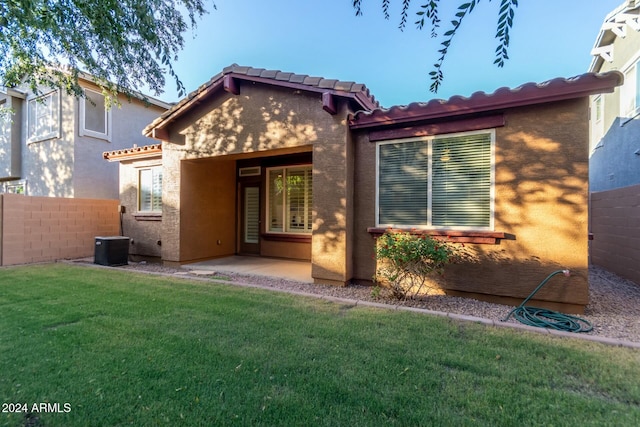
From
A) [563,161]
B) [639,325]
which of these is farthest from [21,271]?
[639,325]

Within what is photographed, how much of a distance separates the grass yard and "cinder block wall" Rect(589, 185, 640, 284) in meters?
4.80

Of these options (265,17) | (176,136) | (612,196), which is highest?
(265,17)

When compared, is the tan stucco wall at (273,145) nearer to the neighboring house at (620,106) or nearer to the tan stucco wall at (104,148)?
the tan stucco wall at (104,148)

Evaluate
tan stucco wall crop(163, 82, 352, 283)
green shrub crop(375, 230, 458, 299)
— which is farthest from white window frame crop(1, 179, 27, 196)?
green shrub crop(375, 230, 458, 299)

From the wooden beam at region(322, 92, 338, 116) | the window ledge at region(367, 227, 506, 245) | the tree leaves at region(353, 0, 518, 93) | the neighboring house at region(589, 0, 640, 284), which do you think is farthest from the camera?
the neighboring house at region(589, 0, 640, 284)

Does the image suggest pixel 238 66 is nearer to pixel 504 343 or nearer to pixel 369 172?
pixel 369 172

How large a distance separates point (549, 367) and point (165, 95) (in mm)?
8012

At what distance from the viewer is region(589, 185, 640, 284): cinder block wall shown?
6.79 m

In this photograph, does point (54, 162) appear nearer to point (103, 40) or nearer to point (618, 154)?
point (103, 40)

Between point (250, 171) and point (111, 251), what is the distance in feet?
15.9

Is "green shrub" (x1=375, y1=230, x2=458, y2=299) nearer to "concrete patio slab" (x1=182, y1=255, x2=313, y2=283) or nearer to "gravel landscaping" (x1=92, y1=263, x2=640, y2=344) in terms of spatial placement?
"gravel landscaping" (x1=92, y1=263, x2=640, y2=344)

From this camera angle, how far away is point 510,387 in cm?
281

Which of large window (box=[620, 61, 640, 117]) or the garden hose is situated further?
large window (box=[620, 61, 640, 117])

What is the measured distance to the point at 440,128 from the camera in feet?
19.3
